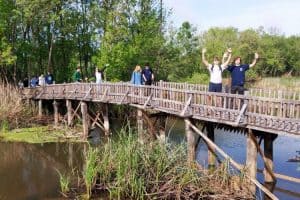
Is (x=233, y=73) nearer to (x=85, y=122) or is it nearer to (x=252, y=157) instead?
(x=252, y=157)

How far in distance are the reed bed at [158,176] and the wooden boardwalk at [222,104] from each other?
5.64ft

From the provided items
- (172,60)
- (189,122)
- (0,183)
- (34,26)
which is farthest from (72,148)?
(34,26)

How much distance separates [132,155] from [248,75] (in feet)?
122

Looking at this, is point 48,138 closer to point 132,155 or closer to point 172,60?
point 132,155

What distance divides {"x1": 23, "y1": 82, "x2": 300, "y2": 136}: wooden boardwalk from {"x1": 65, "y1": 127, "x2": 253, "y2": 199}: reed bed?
1719 millimetres

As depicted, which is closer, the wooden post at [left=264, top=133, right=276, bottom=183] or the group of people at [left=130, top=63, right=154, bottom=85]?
the wooden post at [left=264, top=133, right=276, bottom=183]

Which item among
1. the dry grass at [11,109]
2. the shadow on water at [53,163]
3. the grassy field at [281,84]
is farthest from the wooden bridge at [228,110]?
the grassy field at [281,84]

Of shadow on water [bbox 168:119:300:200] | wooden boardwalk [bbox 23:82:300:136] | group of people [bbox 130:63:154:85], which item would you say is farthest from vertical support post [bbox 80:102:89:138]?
group of people [bbox 130:63:154:85]

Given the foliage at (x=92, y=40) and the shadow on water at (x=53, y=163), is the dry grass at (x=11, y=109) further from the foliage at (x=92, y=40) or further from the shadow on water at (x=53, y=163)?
the foliage at (x=92, y=40)

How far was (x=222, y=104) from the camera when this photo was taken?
1390cm

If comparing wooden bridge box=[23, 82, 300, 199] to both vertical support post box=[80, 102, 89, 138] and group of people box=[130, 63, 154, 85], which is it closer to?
group of people box=[130, 63, 154, 85]

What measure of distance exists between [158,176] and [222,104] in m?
3.33

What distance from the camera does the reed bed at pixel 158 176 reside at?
11938 mm

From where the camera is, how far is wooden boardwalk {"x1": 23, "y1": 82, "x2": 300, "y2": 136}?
38.6 ft
